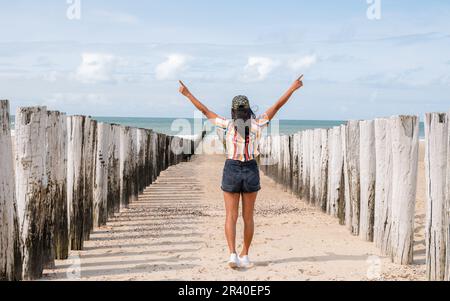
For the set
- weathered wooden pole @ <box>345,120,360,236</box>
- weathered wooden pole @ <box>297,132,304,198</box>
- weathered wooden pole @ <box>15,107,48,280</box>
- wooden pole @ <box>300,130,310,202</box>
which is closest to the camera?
weathered wooden pole @ <box>15,107,48,280</box>

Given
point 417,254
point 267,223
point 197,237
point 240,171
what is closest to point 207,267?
point 240,171

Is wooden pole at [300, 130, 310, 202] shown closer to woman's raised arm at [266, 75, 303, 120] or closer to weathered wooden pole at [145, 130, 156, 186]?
weathered wooden pole at [145, 130, 156, 186]

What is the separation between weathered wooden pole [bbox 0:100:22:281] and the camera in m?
4.98

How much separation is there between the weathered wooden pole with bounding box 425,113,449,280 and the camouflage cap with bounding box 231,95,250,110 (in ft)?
5.70

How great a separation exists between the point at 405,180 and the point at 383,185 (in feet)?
1.73

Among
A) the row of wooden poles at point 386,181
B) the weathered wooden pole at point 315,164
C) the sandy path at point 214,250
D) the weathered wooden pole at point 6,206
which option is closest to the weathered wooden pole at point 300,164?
the weathered wooden pole at point 315,164

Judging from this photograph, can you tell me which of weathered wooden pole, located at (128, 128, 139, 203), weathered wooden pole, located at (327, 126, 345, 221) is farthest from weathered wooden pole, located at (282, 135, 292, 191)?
weathered wooden pole, located at (327, 126, 345, 221)

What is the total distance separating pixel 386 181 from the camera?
22.1ft

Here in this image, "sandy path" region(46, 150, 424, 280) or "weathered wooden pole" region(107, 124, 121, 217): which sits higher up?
"weathered wooden pole" region(107, 124, 121, 217)

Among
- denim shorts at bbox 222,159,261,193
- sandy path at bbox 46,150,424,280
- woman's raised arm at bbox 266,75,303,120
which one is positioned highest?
woman's raised arm at bbox 266,75,303,120

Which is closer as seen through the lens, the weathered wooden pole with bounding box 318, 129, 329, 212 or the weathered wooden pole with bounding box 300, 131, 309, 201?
the weathered wooden pole with bounding box 318, 129, 329, 212

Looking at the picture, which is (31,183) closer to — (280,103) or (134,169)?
(280,103)

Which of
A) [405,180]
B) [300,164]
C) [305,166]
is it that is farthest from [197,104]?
[300,164]
